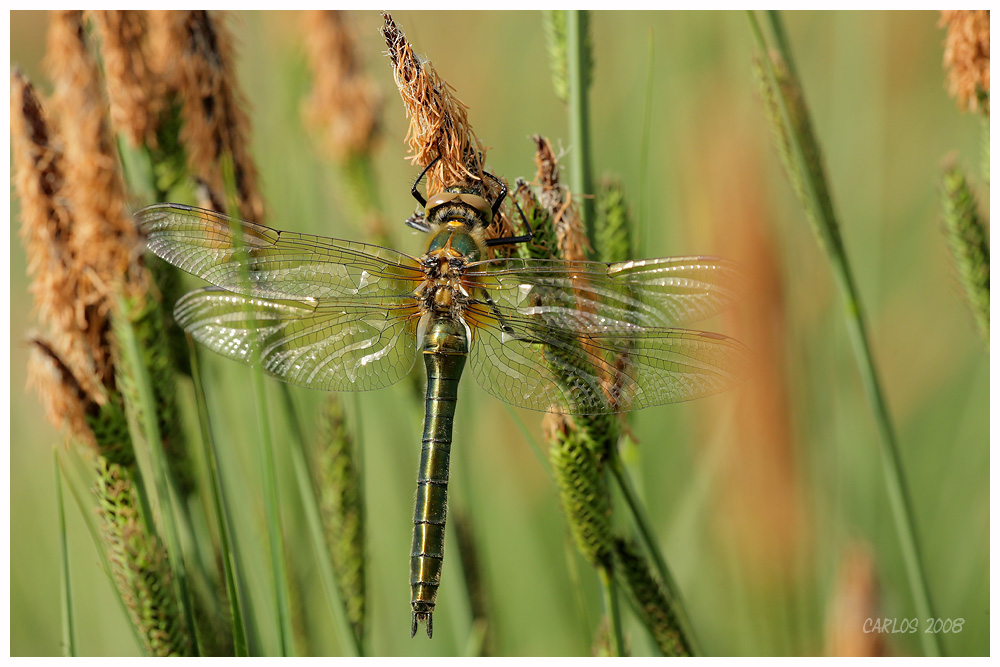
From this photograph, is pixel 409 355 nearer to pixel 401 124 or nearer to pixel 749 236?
pixel 749 236

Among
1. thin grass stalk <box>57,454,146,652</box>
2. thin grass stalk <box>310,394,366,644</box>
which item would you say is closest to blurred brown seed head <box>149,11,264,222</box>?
thin grass stalk <box>310,394,366,644</box>

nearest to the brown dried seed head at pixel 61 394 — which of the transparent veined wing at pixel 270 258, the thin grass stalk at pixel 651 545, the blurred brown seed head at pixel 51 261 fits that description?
the blurred brown seed head at pixel 51 261

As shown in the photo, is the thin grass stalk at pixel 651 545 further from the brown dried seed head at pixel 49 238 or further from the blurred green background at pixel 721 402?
the brown dried seed head at pixel 49 238

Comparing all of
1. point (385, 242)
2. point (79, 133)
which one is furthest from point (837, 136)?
point (79, 133)

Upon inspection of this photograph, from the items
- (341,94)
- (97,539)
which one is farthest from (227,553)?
(341,94)

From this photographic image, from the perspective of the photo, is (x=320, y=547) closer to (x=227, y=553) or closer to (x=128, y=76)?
(x=227, y=553)
